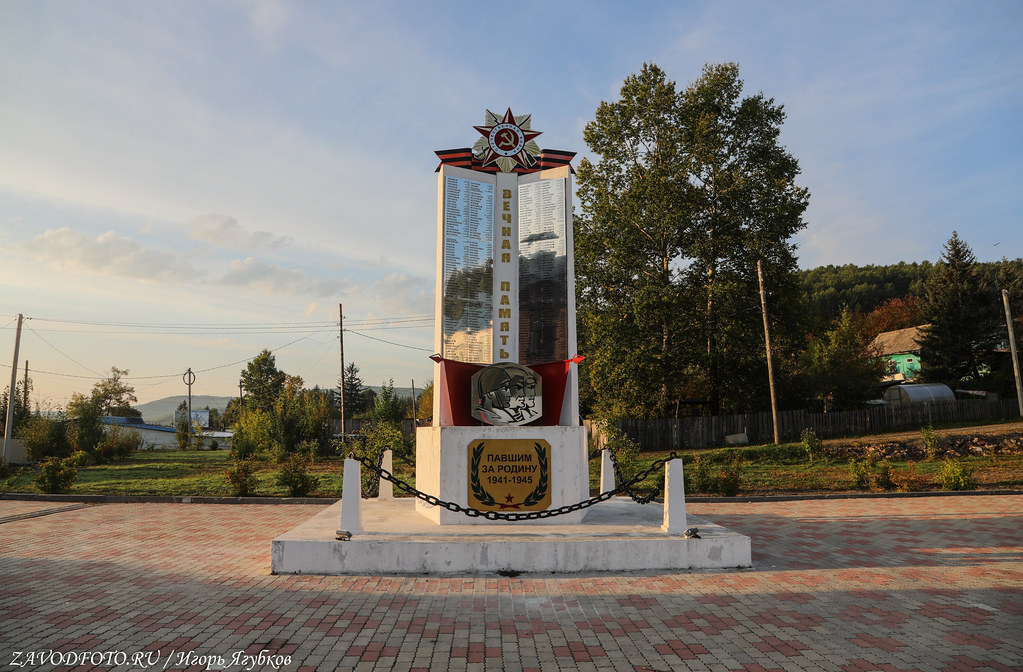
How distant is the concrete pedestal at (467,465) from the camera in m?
8.30

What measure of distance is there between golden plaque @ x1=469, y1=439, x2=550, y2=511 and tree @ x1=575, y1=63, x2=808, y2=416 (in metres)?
17.9

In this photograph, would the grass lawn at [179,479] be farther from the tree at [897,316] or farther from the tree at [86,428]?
the tree at [897,316]

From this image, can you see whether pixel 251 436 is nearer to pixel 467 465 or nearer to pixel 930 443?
pixel 467 465

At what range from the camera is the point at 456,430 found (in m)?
8.38

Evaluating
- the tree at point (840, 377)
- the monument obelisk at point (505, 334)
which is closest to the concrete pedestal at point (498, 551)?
the monument obelisk at point (505, 334)

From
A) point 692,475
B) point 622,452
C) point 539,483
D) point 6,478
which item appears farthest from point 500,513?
point 6,478

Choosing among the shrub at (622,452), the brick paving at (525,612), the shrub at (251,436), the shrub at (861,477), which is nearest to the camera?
the brick paving at (525,612)

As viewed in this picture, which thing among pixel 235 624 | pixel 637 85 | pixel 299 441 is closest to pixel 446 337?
pixel 235 624

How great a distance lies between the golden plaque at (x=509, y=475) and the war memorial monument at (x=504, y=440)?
0.01 m

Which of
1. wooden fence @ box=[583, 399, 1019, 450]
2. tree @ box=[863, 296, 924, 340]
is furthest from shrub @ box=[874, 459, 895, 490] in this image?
tree @ box=[863, 296, 924, 340]

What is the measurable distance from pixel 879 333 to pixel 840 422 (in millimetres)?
34440

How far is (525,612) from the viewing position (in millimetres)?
5625

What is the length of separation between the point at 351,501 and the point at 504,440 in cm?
222

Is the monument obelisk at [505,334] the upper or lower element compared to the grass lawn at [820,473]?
upper
